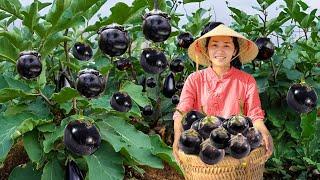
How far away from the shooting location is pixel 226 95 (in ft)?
7.56

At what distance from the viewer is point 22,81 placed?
2217mm

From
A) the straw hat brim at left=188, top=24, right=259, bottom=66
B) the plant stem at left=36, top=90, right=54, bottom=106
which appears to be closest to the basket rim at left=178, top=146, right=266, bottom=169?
the straw hat brim at left=188, top=24, right=259, bottom=66

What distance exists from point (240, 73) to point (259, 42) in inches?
13.1

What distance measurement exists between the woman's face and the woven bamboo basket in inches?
13.0

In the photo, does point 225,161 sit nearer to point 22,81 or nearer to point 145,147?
point 145,147

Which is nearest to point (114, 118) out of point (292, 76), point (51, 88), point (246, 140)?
point (51, 88)

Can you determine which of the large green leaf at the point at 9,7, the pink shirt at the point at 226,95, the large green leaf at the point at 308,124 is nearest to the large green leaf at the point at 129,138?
the pink shirt at the point at 226,95

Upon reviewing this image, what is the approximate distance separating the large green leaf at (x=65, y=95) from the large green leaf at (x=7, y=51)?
20 cm

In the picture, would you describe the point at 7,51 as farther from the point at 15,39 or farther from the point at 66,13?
the point at 66,13

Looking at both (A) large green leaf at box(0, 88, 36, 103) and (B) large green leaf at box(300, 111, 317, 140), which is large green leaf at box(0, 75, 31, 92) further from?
(B) large green leaf at box(300, 111, 317, 140)

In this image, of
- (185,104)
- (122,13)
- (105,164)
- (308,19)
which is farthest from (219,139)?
(308,19)

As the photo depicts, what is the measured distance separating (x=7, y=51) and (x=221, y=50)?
73 cm

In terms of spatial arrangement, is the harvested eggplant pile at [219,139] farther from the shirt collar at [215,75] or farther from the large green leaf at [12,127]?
the large green leaf at [12,127]

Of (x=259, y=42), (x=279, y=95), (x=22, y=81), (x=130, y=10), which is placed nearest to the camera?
→ (x=130, y=10)
